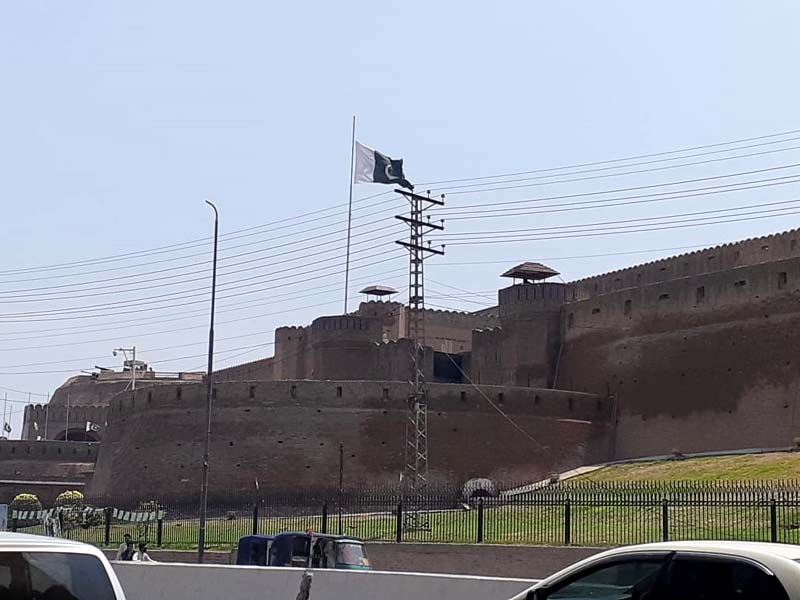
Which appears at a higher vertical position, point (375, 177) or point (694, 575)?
point (375, 177)

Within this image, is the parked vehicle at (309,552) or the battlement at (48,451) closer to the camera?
the parked vehicle at (309,552)

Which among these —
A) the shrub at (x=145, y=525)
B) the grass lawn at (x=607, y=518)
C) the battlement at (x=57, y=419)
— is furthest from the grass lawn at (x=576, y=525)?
the battlement at (x=57, y=419)

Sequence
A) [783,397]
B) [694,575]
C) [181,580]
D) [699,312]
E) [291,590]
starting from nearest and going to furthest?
[694,575] < [291,590] < [181,580] < [783,397] < [699,312]

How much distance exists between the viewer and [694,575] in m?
6.49

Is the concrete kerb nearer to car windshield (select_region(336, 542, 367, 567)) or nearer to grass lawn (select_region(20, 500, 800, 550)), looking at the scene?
car windshield (select_region(336, 542, 367, 567))

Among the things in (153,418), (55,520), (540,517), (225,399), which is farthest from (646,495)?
(153,418)

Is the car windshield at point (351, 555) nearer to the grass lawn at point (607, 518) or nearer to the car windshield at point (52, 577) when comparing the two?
the grass lawn at point (607, 518)

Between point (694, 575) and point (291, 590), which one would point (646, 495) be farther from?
point (694, 575)

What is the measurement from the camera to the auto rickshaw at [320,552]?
1781 cm

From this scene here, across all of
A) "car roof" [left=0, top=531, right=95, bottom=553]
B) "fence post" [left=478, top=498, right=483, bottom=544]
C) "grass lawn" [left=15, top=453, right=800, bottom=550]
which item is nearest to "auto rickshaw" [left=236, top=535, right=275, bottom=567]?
"fence post" [left=478, top=498, right=483, bottom=544]

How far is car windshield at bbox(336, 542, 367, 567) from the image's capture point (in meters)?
17.9

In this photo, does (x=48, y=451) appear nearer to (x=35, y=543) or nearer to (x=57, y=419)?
(x=57, y=419)

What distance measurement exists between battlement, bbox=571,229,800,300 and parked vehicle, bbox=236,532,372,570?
25.9 metres

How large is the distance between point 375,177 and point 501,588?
70.0ft
